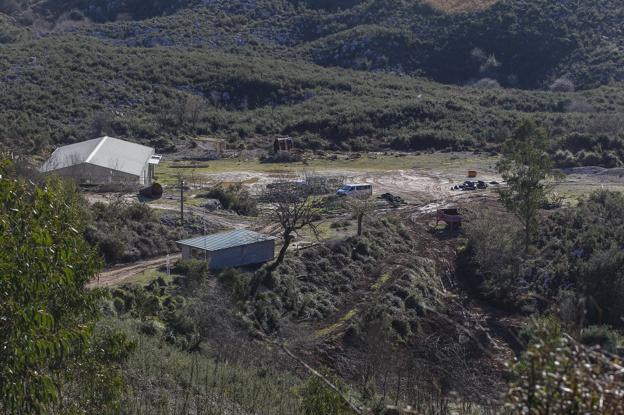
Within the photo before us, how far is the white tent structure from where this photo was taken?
127ft

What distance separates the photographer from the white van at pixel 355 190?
39.7 meters

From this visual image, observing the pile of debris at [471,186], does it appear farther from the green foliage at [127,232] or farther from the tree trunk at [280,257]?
the tree trunk at [280,257]

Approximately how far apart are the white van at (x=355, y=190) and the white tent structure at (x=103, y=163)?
870 cm

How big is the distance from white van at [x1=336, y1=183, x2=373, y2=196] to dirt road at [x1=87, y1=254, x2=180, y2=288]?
38.7ft

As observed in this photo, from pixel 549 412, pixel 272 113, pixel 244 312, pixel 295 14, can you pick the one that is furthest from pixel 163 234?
pixel 295 14

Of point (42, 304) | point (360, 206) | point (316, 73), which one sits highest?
point (316, 73)

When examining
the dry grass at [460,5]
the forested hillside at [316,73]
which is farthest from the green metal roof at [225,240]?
the dry grass at [460,5]

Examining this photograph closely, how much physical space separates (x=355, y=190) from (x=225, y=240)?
504 inches

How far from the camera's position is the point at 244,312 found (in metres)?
24.2

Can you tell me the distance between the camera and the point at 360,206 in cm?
3441

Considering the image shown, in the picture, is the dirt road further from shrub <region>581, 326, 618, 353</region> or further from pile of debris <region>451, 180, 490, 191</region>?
pile of debris <region>451, 180, 490, 191</region>

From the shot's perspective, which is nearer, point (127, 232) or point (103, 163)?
point (127, 232)

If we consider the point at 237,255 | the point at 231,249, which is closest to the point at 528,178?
the point at 237,255

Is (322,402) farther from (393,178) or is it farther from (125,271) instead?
(393,178)
